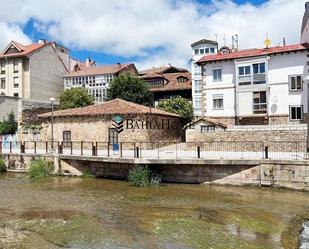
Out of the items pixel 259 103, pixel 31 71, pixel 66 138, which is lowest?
pixel 66 138

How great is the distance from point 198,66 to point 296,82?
17.3 metres

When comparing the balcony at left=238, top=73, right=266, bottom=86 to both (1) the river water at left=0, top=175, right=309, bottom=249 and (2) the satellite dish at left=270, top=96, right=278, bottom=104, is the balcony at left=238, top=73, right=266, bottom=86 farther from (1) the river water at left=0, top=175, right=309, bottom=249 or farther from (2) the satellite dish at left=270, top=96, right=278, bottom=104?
(1) the river water at left=0, top=175, right=309, bottom=249

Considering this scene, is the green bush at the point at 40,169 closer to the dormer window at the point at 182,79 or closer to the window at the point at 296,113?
the window at the point at 296,113

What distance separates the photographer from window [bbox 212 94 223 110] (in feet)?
110

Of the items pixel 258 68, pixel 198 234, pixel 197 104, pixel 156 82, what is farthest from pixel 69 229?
pixel 156 82

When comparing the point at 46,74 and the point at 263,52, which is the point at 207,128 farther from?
the point at 46,74

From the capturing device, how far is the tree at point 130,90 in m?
43.7

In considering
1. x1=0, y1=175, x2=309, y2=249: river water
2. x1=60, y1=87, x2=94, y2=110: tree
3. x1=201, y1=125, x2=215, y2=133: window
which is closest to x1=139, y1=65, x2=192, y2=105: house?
x1=60, y1=87, x2=94, y2=110: tree

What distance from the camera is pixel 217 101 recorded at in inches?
1332

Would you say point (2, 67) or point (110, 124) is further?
point (2, 67)

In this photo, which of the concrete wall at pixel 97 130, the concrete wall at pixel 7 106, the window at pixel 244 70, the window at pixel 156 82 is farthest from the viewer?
the window at pixel 156 82

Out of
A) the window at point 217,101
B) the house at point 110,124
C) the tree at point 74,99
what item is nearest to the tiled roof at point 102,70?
the tree at point 74,99

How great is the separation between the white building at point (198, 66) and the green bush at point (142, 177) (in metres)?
26.2

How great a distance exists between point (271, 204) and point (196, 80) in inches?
1300
